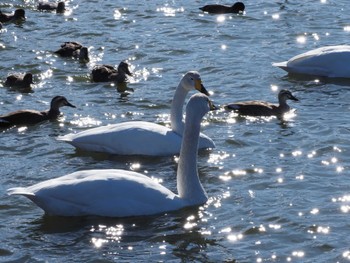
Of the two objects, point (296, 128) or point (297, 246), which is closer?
point (297, 246)

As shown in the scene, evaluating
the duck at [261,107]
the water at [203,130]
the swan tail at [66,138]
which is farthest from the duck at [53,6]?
the swan tail at [66,138]

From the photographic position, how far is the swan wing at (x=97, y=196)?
1058 cm

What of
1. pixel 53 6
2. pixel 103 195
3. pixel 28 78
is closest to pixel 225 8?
pixel 53 6

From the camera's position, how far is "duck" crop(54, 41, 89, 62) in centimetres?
1764

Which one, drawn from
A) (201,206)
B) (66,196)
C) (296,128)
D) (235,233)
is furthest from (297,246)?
(296,128)

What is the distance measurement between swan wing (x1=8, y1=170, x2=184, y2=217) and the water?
13 cm

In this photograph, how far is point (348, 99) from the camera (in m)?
15.2

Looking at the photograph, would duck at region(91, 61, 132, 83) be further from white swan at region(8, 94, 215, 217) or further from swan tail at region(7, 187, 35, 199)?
swan tail at region(7, 187, 35, 199)

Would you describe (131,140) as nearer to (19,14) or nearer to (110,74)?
(110,74)

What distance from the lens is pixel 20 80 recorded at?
15977 mm

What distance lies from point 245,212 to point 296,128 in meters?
3.25

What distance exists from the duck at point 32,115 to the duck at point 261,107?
2.21 meters

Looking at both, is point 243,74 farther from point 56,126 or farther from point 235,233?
point 235,233

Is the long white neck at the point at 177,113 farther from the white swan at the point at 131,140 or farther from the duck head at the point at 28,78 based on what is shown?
the duck head at the point at 28,78
